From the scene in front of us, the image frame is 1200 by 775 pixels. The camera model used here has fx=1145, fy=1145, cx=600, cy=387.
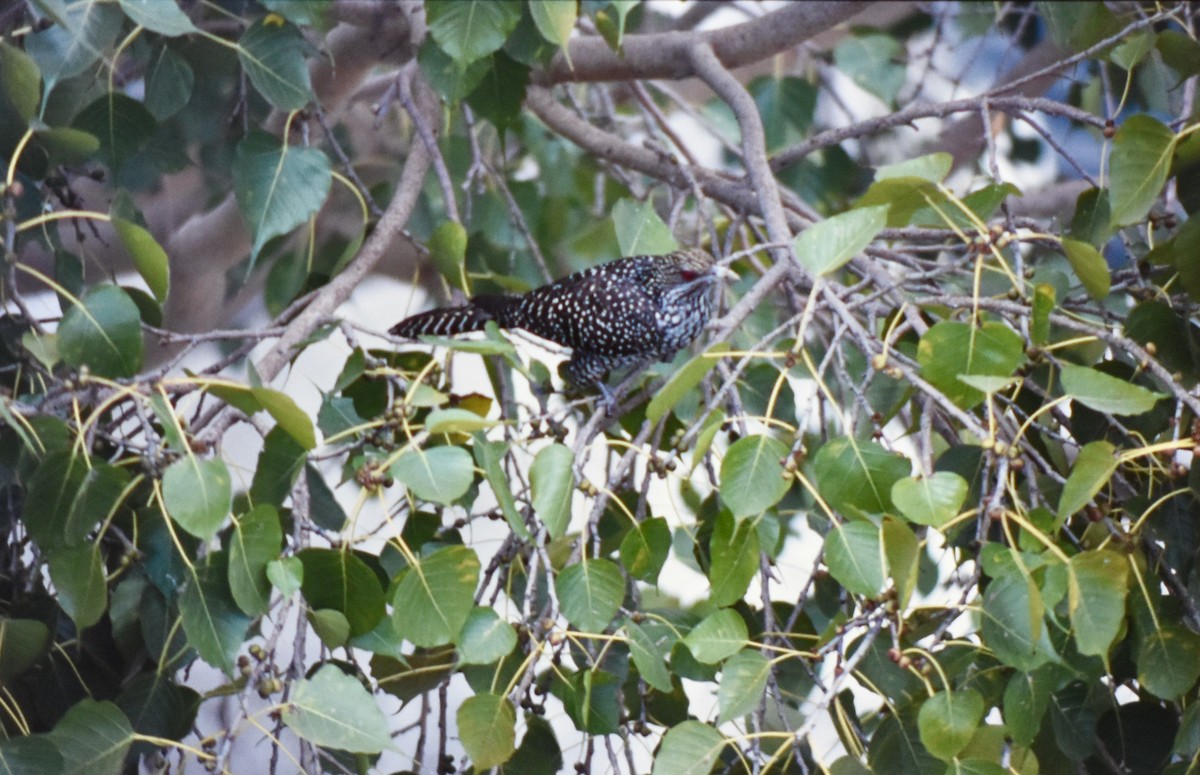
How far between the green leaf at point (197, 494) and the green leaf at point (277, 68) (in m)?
0.46

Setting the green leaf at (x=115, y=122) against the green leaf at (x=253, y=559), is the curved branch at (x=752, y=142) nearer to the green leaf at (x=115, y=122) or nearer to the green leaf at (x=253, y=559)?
the green leaf at (x=253, y=559)

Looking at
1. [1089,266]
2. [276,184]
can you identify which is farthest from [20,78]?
[1089,266]

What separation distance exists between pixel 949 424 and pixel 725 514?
292mm

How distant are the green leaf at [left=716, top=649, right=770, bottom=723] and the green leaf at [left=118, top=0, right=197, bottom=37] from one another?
59cm

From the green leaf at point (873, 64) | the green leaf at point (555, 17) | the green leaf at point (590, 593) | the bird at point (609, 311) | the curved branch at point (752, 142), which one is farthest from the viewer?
the green leaf at point (873, 64)

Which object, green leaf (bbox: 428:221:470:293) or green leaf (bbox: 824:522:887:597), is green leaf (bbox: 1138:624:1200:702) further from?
green leaf (bbox: 428:221:470:293)

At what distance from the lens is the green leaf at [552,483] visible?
74 cm

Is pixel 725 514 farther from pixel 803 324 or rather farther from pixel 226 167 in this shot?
pixel 226 167

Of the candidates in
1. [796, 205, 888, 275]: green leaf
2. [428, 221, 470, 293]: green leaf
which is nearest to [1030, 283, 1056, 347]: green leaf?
[796, 205, 888, 275]: green leaf

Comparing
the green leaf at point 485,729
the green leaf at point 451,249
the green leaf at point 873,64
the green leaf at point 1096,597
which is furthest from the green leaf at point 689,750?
the green leaf at point 873,64

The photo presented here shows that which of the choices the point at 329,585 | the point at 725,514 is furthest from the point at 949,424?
the point at 329,585

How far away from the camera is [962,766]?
695 millimetres

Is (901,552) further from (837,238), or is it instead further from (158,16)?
(158,16)

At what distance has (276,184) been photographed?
42.3 inches
